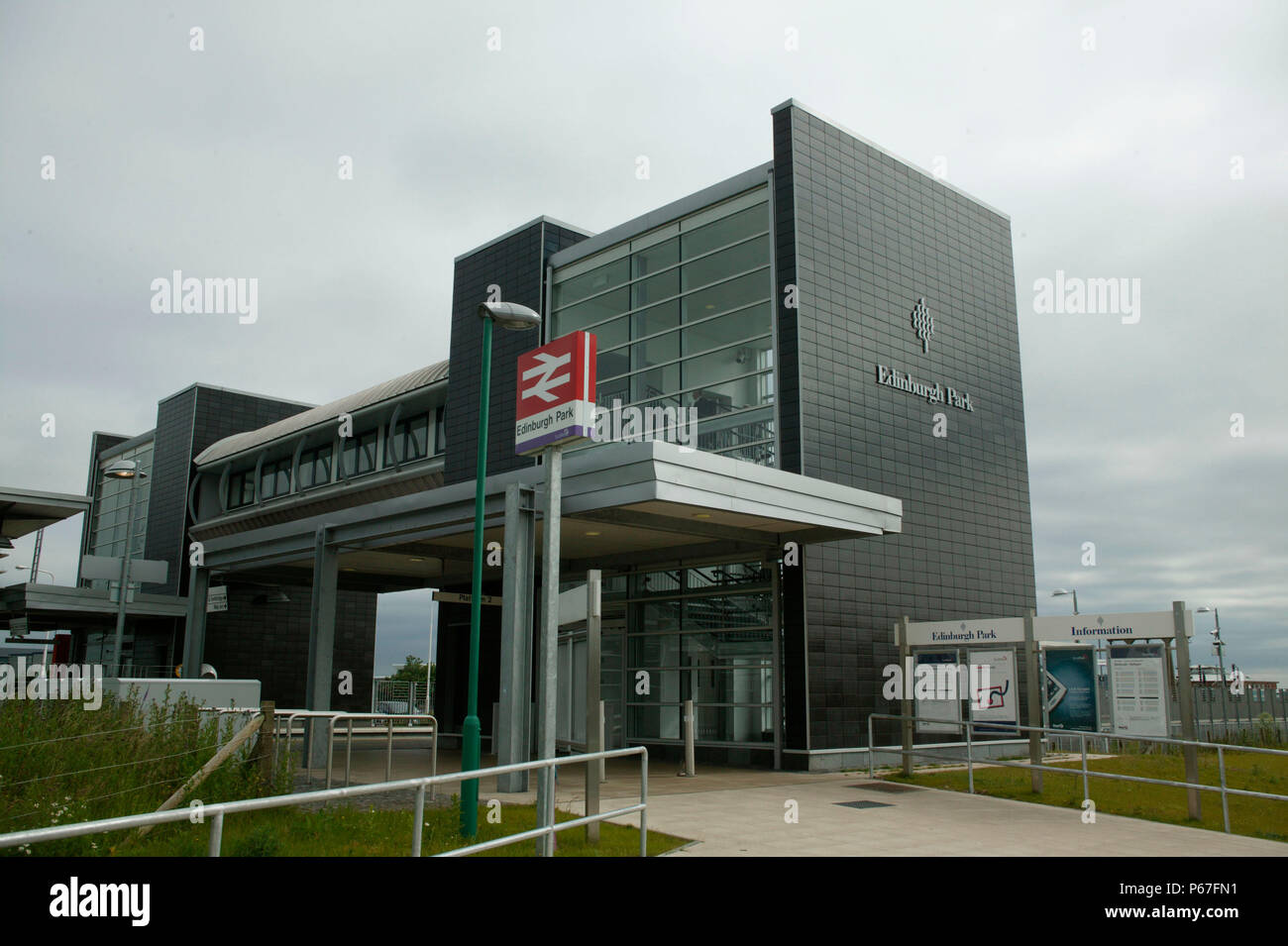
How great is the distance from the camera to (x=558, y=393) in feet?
30.4

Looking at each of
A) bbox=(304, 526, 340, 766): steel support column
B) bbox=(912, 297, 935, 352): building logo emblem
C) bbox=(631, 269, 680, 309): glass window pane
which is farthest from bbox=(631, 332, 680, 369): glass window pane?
bbox=(304, 526, 340, 766): steel support column

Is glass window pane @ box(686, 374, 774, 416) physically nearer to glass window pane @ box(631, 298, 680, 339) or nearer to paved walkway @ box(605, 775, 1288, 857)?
glass window pane @ box(631, 298, 680, 339)

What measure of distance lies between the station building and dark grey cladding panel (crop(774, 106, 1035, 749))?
57 mm

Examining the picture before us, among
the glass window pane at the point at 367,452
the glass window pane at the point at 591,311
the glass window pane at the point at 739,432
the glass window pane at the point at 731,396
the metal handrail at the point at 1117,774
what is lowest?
the metal handrail at the point at 1117,774

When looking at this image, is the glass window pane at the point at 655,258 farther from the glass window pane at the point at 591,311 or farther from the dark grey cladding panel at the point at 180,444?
the dark grey cladding panel at the point at 180,444

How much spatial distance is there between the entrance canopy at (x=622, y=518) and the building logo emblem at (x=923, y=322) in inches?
237

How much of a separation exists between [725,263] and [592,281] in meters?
3.91

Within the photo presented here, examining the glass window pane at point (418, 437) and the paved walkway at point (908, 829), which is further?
the glass window pane at point (418, 437)

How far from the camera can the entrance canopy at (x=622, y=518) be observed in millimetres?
13773

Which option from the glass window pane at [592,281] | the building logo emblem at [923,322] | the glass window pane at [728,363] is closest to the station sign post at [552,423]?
the glass window pane at [728,363]

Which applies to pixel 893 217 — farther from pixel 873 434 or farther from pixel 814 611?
pixel 814 611

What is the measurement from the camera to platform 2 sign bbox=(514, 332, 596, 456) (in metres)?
9.03

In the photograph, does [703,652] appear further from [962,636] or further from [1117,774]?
[1117,774]
